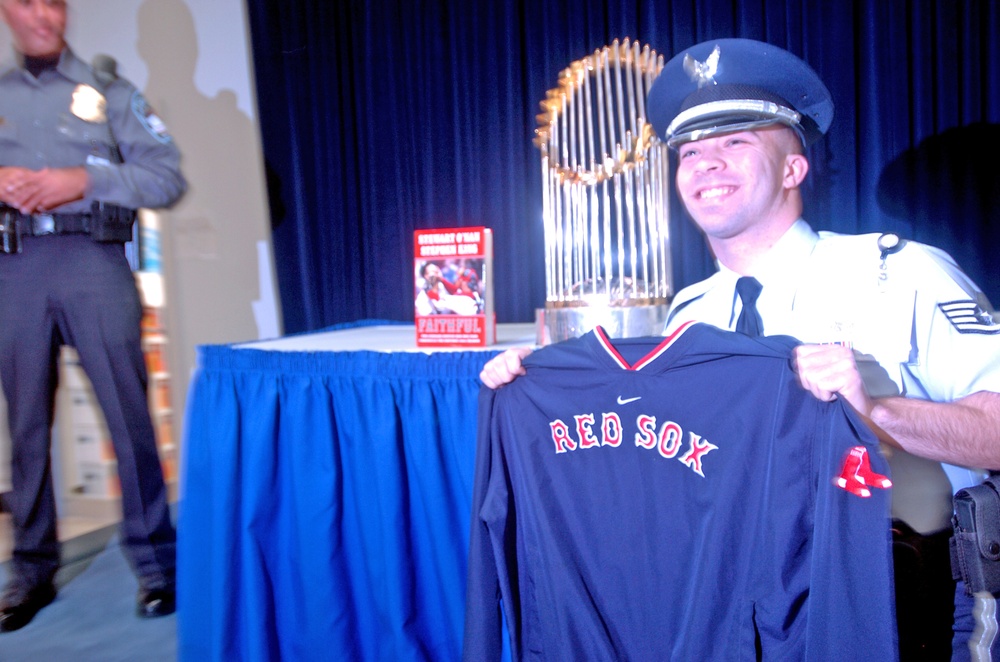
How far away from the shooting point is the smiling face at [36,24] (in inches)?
77.4

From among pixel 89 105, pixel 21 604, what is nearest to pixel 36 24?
pixel 89 105

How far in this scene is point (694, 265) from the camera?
238 centimetres

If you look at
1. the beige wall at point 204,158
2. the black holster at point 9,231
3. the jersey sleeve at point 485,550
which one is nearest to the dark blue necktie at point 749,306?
the jersey sleeve at point 485,550

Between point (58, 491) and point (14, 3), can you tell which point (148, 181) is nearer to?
point (14, 3)

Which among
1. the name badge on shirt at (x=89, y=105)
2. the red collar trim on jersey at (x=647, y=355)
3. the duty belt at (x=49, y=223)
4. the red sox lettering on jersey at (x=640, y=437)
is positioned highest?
the name badge on shirt at (x=89, y=105)

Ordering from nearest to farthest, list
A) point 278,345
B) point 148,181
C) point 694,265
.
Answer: point 278,345 → point 148,181 → point 694,265

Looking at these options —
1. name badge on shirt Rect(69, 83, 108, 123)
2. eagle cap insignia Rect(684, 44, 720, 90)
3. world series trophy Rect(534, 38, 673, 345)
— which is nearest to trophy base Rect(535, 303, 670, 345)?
world series trophy Rect(534, 38, 673, 345)

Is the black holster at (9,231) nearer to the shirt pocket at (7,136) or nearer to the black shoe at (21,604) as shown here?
the shirt pocket at (7,136)

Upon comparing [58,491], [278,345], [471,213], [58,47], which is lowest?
[58,491]

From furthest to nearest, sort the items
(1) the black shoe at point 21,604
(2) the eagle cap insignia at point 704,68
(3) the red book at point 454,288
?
(1) the black shoe at point 21,604, (3) the red book at point 454,288, (2) the eagle cap insignia at point 704,68

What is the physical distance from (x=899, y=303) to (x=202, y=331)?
2837 mm

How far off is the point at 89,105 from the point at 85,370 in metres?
0.79

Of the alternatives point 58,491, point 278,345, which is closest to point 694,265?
point 278,345

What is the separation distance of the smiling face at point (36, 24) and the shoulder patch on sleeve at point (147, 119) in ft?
0.85
